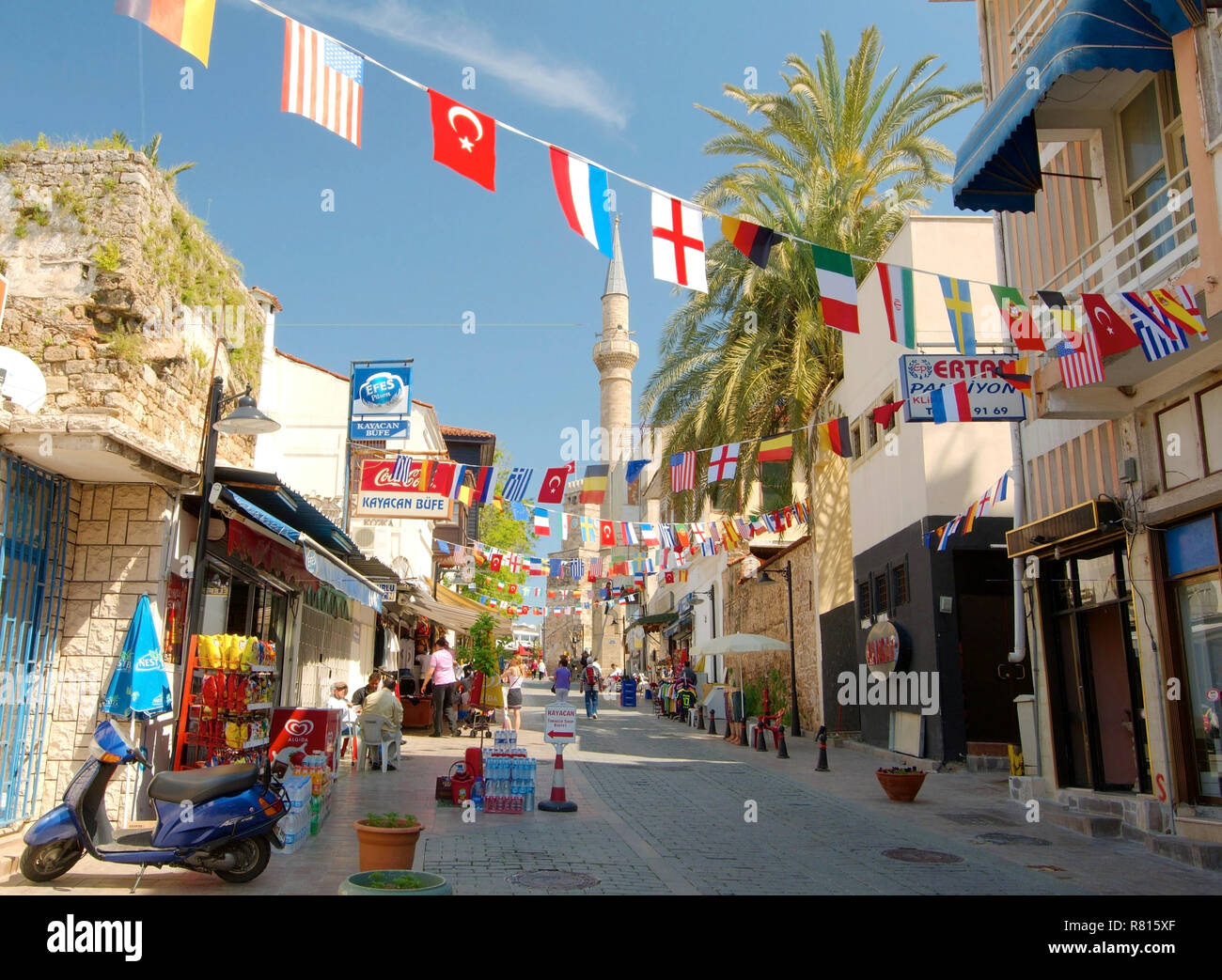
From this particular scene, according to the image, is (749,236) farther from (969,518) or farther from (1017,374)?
(969,518)

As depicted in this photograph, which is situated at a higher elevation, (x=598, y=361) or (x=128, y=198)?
(x=598, y=361)

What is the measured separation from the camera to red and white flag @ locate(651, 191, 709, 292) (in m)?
9.83

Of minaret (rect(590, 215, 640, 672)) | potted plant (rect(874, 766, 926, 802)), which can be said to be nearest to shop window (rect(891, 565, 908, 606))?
potted plant (rect(874, 766, 926, 802))

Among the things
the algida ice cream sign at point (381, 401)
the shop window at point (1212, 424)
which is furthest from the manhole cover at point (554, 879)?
the algida ice cream sign at point (381, 401)

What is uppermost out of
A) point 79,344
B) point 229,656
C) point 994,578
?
point 79,344

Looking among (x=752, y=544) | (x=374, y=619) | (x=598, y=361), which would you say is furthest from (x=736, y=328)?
(x=598, y=361)

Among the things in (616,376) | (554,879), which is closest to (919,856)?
(554,879)

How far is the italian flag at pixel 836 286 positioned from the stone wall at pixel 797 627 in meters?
13.4

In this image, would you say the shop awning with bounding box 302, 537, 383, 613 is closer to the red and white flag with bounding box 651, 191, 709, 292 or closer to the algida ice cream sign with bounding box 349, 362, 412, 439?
the algida ice cream sign with bounding box 349, 362, 412, 439

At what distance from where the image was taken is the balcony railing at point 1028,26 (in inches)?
464
